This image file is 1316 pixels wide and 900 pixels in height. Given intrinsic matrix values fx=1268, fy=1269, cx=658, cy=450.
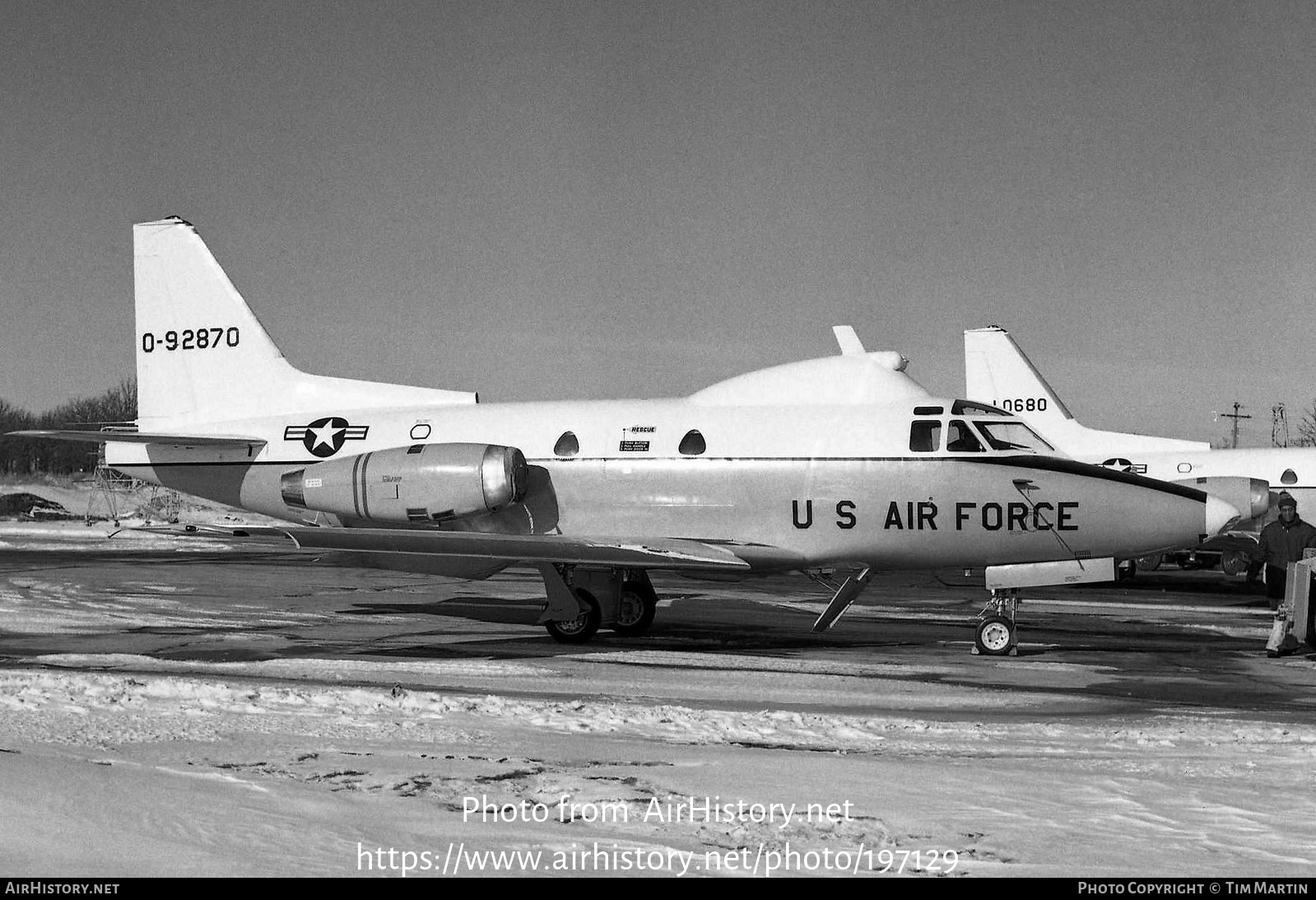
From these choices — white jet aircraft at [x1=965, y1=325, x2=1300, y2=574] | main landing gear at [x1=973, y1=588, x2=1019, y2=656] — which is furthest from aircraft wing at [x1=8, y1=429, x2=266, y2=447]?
white jet aircraft at [x1=965, y1=325, x2=1300, y2=574]

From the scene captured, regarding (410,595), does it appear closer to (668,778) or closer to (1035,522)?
(1035,522)

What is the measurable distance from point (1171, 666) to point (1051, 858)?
30.6ft

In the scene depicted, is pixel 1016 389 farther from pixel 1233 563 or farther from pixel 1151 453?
pixel 1233 563

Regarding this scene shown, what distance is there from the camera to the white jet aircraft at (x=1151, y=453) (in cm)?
2664

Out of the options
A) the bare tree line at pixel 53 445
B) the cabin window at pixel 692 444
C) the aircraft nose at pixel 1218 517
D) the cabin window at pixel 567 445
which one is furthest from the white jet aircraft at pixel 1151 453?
the bare tree line at pixel 53 445

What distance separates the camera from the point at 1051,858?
222 inches

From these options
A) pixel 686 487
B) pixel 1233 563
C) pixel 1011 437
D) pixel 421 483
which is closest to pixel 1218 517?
pixel 1011 437

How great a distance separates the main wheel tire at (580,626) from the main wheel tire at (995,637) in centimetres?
472

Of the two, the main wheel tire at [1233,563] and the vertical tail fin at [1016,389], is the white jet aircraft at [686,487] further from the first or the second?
the vertical tail fin at [1016,389]

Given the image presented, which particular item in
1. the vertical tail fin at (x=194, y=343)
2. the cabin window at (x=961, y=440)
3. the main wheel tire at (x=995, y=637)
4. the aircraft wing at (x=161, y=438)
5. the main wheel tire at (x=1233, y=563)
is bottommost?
the main wheel tire at (x=1233, y=563)

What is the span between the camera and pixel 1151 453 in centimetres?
3256

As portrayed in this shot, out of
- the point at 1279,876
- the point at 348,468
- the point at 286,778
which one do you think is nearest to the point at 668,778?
the point at 286,778

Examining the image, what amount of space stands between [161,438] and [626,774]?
13.9 metres

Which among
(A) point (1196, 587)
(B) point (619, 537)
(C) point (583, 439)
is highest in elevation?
(C) point (583, 439)
